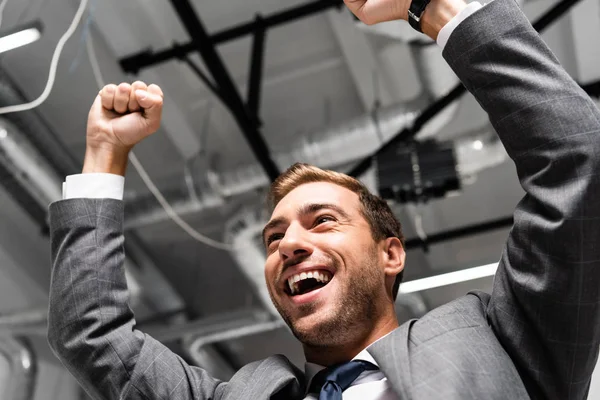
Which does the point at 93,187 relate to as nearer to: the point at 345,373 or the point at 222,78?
the point at 345,373

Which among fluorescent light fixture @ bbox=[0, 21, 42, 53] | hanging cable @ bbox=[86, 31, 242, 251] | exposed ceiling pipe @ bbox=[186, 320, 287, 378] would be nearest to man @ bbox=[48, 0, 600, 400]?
fluorescent light fixture @ bbox=[0, 21, 42, 53]

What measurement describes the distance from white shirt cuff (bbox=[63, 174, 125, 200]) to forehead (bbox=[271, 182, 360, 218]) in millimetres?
368

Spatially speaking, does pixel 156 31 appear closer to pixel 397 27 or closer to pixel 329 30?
pixel 329 30

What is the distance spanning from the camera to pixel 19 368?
3986 mm

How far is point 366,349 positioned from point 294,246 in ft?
0.95

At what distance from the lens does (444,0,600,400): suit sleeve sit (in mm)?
971

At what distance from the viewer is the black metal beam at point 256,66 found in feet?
10.7

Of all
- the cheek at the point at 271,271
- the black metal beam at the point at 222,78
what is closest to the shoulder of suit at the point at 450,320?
the cheek at the point at 271,271

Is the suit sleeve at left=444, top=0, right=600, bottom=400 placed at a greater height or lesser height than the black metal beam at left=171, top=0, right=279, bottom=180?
greater

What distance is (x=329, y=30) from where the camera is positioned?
3801mm

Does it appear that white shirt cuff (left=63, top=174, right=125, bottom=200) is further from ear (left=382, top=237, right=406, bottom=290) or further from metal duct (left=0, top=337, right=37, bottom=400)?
metal duct (left=0, top=337, right=37, bottom=400)

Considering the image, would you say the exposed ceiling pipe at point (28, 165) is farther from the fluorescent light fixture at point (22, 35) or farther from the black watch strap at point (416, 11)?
the black watch strap at point (416, 11)

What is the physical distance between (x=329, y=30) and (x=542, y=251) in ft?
9.92

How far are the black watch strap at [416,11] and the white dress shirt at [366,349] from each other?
0.07m
